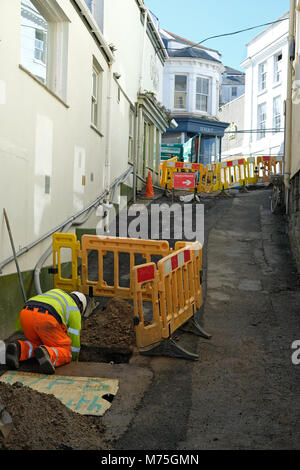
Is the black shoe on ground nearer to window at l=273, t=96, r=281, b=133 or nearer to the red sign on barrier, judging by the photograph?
the red sign on barrier

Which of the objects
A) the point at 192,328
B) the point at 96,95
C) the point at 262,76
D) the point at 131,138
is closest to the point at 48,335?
the point at 192,328

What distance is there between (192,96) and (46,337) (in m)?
26.7

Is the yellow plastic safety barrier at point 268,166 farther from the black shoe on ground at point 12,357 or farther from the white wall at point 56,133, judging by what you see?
the black shoe on ground at point 12,357

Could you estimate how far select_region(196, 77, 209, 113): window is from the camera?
29734mm

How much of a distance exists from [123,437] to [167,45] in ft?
98.5

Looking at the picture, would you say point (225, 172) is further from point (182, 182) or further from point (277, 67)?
point (277, 67)

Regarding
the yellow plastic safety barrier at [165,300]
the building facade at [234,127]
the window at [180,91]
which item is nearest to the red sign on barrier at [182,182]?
the yellow plastic safety barrier at [165,300]

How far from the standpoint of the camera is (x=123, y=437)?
11.5 ft

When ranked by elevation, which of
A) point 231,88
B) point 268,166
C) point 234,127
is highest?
point 231,88

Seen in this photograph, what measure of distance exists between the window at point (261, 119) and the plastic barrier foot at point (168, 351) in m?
24.7

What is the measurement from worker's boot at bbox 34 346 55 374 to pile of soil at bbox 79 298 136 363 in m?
0.84

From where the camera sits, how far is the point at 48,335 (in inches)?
194

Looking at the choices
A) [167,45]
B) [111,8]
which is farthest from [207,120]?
[111,8]

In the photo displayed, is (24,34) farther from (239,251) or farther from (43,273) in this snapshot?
(239,251)
